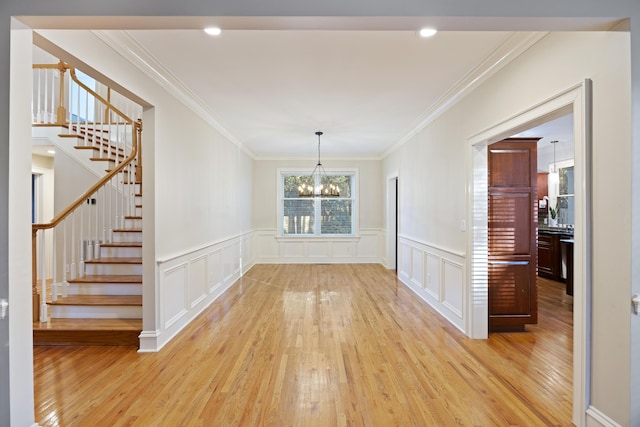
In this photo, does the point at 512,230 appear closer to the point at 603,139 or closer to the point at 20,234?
the point at 603,139

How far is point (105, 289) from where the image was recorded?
3.84 m

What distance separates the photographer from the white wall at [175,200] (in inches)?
111

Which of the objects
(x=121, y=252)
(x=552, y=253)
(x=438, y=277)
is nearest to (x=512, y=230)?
(x=438, y=277)

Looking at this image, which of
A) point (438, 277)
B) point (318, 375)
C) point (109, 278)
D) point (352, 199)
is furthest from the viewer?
point (352, 199)

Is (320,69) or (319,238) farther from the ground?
(320,69)

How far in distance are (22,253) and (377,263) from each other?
23.5ft

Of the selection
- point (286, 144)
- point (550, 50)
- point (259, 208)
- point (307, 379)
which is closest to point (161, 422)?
point (307, 379)

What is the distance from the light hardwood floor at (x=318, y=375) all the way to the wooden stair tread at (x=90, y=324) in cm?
21

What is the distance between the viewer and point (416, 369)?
9.27 feet

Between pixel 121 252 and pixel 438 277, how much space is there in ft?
13.9

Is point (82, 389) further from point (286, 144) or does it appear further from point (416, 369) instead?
point (286, 144)

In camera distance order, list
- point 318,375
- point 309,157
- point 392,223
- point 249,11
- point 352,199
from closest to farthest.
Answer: point 249,11
point 318,375
point 392,223
point 309,157
point 352,199

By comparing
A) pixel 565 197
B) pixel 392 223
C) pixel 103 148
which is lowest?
pixel 392 223

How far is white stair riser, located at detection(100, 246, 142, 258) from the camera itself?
171 inches
